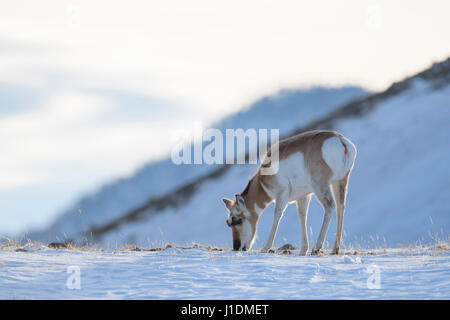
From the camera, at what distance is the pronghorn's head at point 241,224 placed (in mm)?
13195

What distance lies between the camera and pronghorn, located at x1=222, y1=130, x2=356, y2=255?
12.2 metres

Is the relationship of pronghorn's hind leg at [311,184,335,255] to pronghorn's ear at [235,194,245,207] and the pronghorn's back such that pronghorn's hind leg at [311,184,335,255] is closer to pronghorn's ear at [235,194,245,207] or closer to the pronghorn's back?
the pronghorn's back

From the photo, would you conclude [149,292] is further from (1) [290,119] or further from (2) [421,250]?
(1) [290,119]

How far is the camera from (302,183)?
1256cm

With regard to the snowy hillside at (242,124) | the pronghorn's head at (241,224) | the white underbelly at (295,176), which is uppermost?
the snowy hillside at (242,124)

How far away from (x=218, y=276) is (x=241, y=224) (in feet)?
13.2

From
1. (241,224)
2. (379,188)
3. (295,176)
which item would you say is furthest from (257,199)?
(379,188)

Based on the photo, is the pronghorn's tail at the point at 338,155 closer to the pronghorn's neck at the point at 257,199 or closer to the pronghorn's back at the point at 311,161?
the pronghorn's back at the point at 311,161

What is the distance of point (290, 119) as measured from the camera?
307ft

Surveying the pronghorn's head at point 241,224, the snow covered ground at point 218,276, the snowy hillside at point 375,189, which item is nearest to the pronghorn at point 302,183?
the pronghorn's head at point 241,224

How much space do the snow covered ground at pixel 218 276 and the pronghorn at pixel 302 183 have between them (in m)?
1.16

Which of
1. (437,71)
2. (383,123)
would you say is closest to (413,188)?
(383,123)

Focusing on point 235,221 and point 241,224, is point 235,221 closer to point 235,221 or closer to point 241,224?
point 235,221
